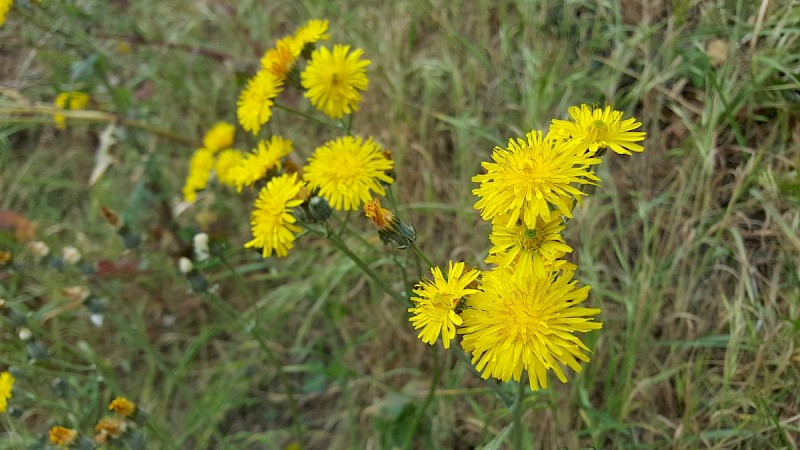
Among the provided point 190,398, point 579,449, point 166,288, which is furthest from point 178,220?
point 579,449

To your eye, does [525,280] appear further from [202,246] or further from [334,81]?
[202,246]

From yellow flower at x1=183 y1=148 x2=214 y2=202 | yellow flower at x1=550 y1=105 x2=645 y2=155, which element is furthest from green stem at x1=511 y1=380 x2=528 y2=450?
yellow flower at x1=183 y1=148 x2=214 y2=202

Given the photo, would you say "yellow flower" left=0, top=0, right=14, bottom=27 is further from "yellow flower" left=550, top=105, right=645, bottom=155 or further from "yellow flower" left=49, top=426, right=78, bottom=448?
"yellow flower" left=550, top=105, right=645, bottom=155

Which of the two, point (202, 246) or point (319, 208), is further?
point (202, 246)

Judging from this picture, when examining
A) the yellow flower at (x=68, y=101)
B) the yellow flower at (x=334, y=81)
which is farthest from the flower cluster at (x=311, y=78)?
the yellow flower at (x=68, y=101)

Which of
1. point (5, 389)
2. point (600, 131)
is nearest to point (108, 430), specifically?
point (5, 389)

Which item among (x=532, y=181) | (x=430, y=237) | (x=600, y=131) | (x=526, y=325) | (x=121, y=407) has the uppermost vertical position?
(x=430, y=237)

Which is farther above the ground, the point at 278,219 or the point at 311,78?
the point at 311,78

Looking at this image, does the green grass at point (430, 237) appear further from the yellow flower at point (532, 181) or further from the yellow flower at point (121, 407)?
the yellow flower at point (532, 181)
